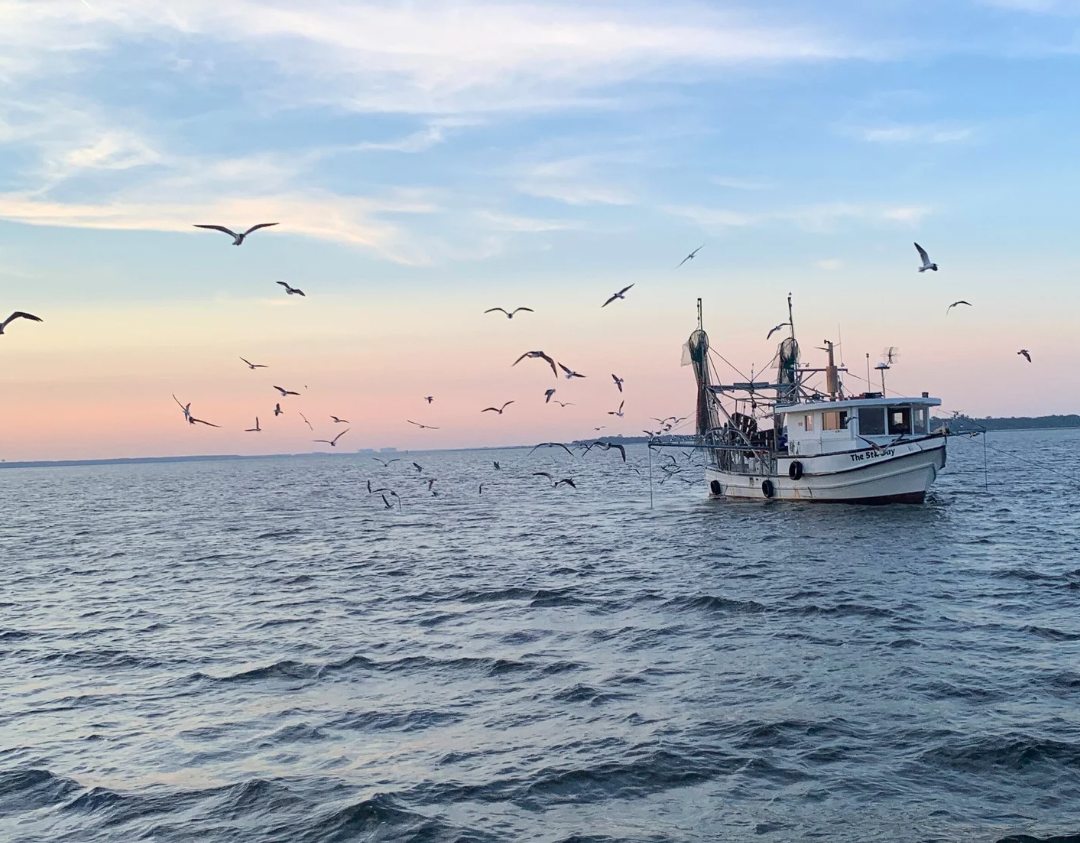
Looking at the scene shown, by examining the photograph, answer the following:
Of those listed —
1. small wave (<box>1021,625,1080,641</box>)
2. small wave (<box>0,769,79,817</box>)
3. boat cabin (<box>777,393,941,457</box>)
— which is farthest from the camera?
boat cabin (<box>777,393,941,457</box>)

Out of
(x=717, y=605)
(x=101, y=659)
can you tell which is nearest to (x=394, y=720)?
(x=101, y=659)

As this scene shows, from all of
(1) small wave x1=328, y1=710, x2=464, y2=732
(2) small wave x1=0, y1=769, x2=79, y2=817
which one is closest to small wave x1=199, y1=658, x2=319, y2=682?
(1) small wave x1=328, y1=710, x2=464, y2=732

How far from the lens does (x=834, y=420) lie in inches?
1772

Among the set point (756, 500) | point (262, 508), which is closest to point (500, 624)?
point (756, 500)

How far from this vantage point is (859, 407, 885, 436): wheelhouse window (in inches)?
1736

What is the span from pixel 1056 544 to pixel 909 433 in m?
12.5

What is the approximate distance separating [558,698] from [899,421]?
33716mm

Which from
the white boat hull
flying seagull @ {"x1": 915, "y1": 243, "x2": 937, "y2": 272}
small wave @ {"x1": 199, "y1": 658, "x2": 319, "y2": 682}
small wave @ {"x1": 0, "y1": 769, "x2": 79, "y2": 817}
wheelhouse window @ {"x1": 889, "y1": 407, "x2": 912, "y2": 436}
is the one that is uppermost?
flying seagull @ {"x1": 915, "y1": 243, "x2": 937, "y2": 272}

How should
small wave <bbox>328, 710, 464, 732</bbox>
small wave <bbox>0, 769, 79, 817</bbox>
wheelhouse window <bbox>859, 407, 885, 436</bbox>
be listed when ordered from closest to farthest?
small wave <bbox>0, 769, 79, 817</bbox> < small wave <bbox>328, 710, 464, 732</bbox> < wheelhouse window <bbox>859, 407, 885, 436</bbox>

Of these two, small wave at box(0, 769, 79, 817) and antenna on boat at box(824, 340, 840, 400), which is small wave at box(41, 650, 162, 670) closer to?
small wave at box(0, 769, 79, 817)

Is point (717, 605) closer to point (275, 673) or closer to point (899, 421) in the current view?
point (275, 673)

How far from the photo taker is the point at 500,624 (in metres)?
21.6

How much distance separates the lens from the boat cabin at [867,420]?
43812 mm

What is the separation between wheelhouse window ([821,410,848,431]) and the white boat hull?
1302 mm
